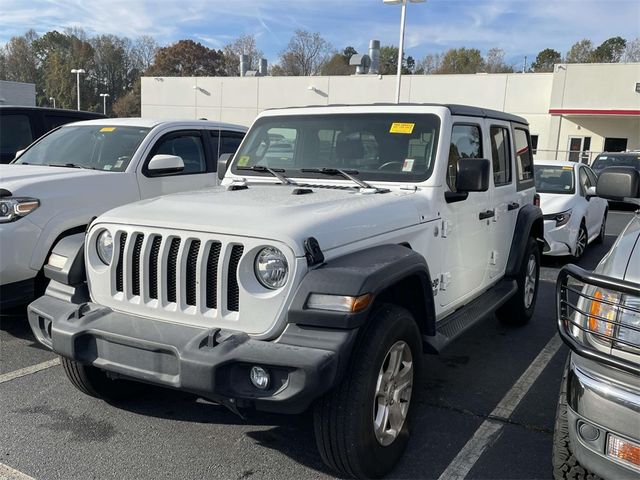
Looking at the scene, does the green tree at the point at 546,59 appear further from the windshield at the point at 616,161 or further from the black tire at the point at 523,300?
the black tire at the point at 523,300

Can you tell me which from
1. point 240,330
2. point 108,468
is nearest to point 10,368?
point 108,468

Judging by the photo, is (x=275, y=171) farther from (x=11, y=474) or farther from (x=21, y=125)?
(x=21, y=125)

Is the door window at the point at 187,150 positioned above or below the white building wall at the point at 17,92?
below

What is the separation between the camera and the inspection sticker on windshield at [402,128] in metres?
4.02

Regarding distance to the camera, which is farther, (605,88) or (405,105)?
(605,88)

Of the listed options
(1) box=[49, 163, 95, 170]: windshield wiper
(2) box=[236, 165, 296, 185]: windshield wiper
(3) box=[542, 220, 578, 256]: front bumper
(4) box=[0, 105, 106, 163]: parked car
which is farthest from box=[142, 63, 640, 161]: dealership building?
(2) box=[236, 165, 296, 185]: windshield wiper

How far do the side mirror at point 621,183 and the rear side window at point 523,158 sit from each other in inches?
67.8

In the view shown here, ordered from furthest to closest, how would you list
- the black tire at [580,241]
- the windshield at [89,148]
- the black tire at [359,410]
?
the black tire at [580,241] < the windshield at [89,148] < the black tire at [359,410]

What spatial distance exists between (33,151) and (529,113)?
2740cm

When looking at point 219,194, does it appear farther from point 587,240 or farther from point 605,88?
point 605,88

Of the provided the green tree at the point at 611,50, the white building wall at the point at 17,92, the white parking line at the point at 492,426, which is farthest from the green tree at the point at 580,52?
the white parking line at the point at 492,426

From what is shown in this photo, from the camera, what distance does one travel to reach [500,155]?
5094mm

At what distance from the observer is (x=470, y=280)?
14.7 ft

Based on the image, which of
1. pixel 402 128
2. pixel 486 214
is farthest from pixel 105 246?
pixel 486 214
